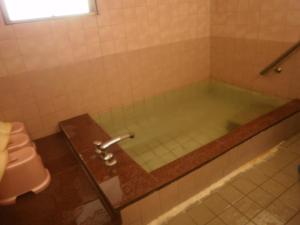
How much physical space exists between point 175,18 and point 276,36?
1.12 m

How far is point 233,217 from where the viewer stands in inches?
58.2

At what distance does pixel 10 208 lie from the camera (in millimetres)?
1499

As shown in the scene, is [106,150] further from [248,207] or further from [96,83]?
[248,207]

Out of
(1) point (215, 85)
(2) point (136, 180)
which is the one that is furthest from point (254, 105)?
(2) point (136, 180)

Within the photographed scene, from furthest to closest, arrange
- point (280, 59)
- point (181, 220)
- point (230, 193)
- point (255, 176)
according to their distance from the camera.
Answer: point (280, 59) → point (255, 176) → point (230, 193) → point (181, 220)

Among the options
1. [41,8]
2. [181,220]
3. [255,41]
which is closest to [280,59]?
[255,41]

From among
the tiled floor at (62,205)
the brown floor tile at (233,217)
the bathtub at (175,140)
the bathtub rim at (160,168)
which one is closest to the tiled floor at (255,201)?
the brown floor tile at (233,217)

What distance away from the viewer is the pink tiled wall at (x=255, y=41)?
86.0 inches

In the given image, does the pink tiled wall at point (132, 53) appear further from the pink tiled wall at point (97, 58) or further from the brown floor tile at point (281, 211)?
the brown floor tile at point (281, 211)

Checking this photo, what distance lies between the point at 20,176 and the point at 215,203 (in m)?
1.35

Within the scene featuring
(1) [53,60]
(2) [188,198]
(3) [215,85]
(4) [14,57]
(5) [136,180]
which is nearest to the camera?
(5) [136,180]

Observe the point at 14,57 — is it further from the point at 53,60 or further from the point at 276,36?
the point at 276,36

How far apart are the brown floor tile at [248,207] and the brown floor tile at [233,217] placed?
0.11 feet

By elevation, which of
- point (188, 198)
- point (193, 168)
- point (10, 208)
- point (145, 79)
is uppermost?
point (145, 79)
